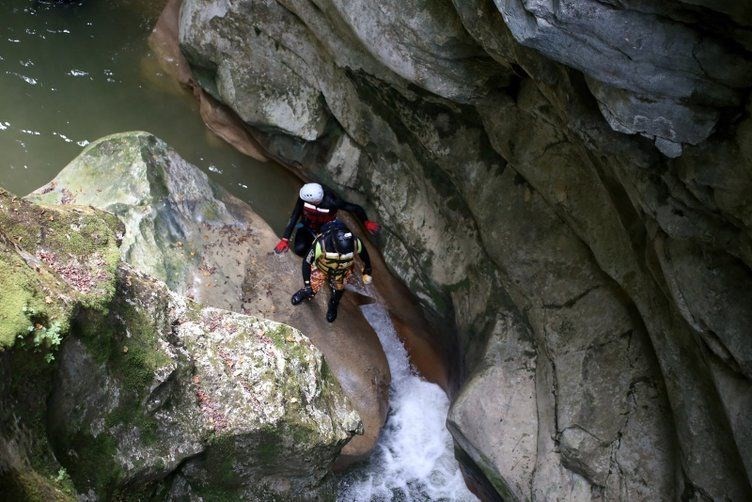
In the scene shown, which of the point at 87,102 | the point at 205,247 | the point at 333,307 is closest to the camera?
the point at 205,247

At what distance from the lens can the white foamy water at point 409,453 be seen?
29.7 ft

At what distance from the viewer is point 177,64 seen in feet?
39.8

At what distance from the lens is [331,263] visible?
8.70 m

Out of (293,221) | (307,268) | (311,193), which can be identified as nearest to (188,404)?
(307,268)

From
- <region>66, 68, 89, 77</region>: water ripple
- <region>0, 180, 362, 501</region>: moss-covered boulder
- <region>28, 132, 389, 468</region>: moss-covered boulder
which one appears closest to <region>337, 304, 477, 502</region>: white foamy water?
<region>28, 132, 389, 468</region>: moss-covered boulder

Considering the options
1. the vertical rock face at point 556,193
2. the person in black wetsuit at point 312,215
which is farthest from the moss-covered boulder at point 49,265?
the vertical rock face at point 556,193

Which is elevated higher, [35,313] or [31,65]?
[35,313]

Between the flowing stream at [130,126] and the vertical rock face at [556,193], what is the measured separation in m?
0.93

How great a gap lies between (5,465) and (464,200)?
6287 millimetres

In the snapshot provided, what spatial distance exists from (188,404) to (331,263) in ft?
10.4

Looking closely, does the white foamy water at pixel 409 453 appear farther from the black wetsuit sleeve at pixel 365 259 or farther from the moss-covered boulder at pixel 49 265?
the moss-covered boulder at pixel 49 265

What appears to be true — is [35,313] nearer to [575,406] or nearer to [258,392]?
[258,392]

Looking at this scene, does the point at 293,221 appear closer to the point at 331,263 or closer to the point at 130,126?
the point at 331,263

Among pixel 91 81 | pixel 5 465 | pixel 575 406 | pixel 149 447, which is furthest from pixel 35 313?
pixel 91 81
